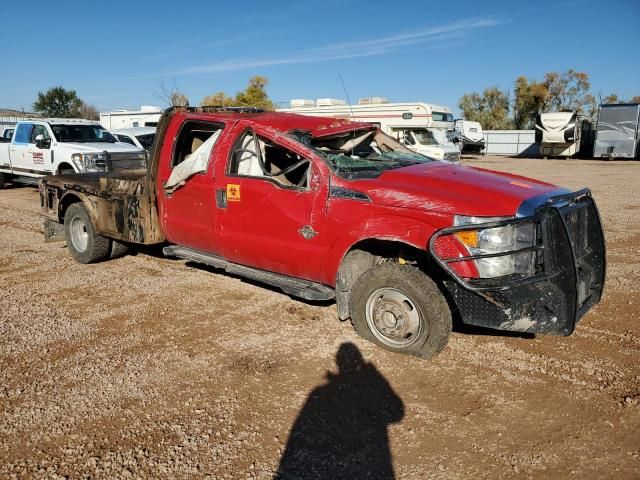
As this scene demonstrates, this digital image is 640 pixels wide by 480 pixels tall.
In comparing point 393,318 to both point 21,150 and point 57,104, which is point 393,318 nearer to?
point 21,150

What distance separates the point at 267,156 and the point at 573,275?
2999 mm

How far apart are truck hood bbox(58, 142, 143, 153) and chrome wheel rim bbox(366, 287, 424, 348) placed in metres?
9.81

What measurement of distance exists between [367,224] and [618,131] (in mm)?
32301

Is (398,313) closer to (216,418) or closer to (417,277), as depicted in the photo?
(417,277)

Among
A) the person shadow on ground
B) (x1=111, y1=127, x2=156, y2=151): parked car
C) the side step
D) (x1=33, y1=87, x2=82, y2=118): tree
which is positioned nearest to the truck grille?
(x1=111, y1=127, x2=156, y2=151): parked car

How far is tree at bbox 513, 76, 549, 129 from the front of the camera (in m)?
53.5

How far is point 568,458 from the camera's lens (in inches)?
114

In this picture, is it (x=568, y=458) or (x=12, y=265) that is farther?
(x=12, y=265)

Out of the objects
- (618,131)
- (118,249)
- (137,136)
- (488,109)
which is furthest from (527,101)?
(118,249)

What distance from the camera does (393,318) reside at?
4.12 meters

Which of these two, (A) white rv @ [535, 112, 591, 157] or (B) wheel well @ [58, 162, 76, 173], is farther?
(A) white rv @ [535, 112, 591, 157]

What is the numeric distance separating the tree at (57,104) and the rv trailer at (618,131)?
52.4 m

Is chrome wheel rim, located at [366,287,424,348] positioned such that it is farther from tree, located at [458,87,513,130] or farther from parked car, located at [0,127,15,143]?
tree, located at [458,87,513,130]

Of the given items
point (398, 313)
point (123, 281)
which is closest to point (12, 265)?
point (123, 281)
